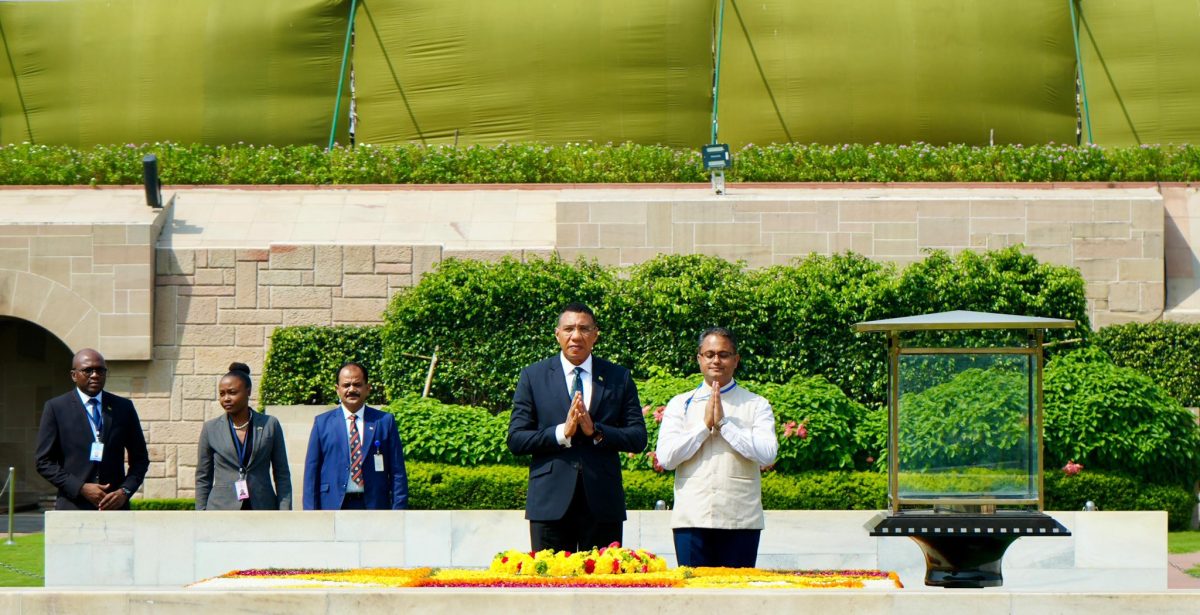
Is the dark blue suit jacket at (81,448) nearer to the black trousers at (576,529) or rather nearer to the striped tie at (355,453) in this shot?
the striped tie at (355,453)

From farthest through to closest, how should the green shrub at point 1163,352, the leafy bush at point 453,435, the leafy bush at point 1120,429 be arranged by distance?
1. the green shrub at point 1163,352
2. the leafy bush at point 453,435
3. the leafy bush at point 1120,429

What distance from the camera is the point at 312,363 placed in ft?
46.4

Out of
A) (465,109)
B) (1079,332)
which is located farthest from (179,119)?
(1079,332)

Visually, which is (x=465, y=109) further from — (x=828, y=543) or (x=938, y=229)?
(x=828, y=543)

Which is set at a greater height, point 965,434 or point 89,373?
point 89,373

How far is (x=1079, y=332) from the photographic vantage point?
13695 millimetres

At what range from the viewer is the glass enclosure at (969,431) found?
23.7 ft

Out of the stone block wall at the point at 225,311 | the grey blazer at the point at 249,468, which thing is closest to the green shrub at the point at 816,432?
the stone block wall at the point at 225,311

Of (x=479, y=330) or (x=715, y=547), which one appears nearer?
(x=715, y=547)

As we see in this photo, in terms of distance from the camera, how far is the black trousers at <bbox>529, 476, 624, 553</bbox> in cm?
696

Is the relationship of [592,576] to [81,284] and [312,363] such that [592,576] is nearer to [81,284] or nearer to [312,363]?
[312,363]

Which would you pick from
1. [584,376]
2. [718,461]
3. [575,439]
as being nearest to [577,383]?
[584,376]

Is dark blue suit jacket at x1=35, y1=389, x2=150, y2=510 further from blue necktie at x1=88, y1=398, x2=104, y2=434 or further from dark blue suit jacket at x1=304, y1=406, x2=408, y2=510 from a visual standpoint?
dark blue suit jacket at x1=304, y1=406, x2=408, y2=510

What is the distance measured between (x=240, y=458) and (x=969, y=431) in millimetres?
4171
